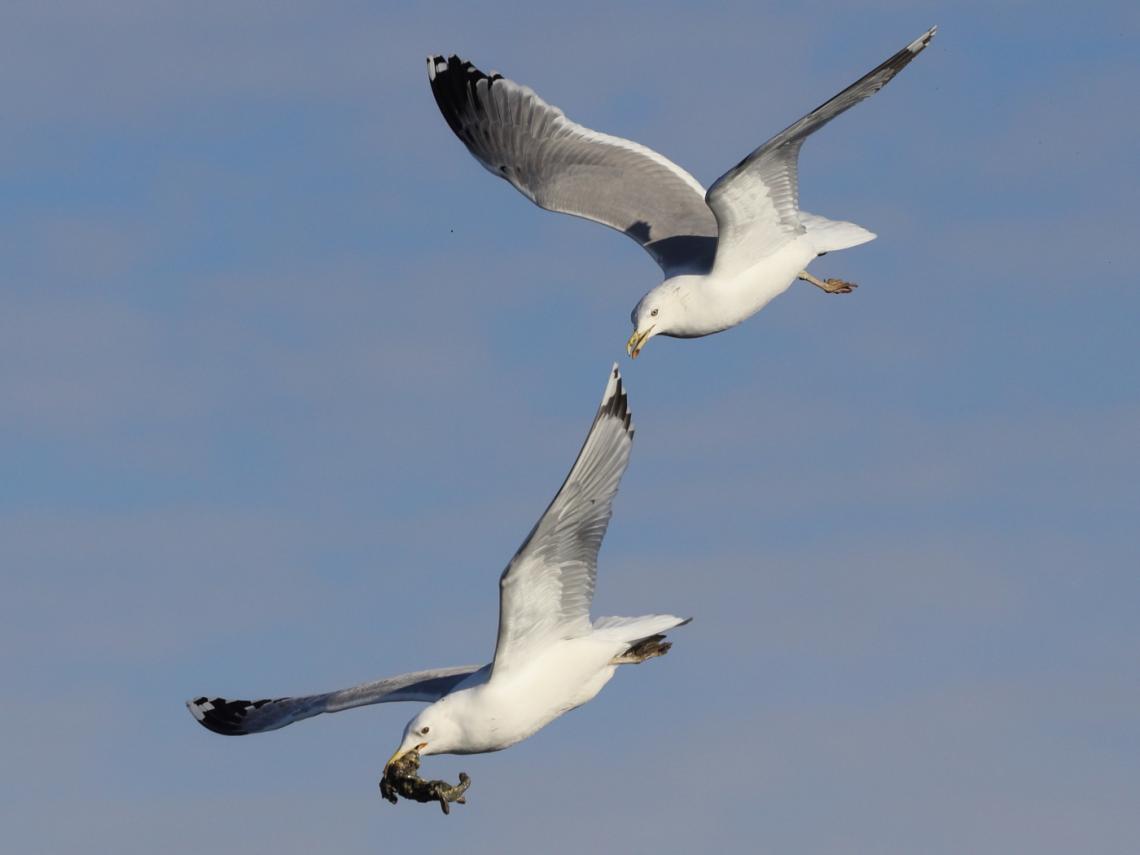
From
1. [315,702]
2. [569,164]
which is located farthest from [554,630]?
[569,164]

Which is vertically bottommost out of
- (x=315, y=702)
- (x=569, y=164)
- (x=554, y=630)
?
(x=554, y=630)

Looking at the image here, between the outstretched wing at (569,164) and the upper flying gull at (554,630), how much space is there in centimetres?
417

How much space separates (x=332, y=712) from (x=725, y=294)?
3868 mm

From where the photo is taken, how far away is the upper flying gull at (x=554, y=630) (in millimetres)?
12164

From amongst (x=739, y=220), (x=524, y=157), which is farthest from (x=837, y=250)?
(x=524, y=157)

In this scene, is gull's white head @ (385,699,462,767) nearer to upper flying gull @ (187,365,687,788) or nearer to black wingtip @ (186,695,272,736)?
upper flying gull @ (187,365,687,788)

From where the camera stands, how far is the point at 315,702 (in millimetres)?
14828

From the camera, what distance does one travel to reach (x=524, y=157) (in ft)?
58.8

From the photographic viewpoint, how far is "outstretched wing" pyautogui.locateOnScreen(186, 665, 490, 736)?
1395 centimetres

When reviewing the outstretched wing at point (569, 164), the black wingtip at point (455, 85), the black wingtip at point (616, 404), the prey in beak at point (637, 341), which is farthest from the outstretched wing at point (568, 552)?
the black wingtip at point (455, 85)

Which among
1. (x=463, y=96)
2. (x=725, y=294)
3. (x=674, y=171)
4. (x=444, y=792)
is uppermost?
(x=463, y=96)

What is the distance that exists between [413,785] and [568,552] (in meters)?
1.63

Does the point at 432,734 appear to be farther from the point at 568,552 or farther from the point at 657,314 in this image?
the point at 657,314

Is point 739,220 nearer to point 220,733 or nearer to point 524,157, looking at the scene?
point 524,157
